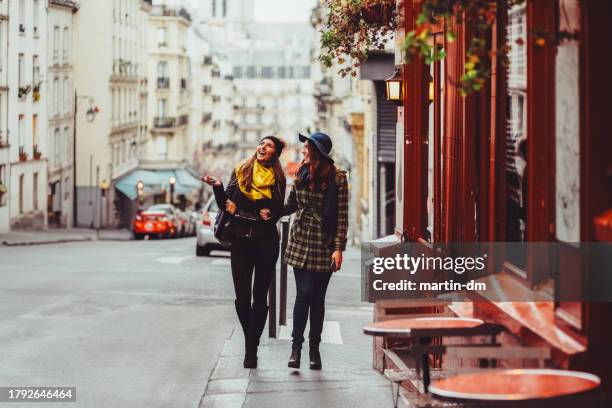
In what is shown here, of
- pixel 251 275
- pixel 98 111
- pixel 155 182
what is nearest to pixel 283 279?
pixel 251 275

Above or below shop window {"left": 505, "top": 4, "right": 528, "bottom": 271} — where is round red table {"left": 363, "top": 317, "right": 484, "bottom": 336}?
below

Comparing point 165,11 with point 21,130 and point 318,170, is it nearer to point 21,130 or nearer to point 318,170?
point 21,130

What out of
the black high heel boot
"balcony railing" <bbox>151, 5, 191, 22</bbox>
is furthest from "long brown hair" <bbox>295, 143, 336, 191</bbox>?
"balcony railing" <bbox>151, 5, 191, 22</bbox>

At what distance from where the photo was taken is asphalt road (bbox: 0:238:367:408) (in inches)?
380

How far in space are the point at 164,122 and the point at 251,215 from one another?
283 feet

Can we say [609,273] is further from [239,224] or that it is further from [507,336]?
[239,224]

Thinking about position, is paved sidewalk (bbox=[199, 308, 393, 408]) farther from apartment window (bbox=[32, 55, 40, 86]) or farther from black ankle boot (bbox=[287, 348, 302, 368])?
apartment window (bbox=[32, 55, 40, 86])

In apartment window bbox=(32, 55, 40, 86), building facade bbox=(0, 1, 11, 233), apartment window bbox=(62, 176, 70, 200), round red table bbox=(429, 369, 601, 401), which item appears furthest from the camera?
apartment window bbox=(62, 176, 70, 200)

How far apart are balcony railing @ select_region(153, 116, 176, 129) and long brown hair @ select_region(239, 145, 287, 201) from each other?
85.5m

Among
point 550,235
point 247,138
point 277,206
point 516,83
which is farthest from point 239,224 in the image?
point 247,138

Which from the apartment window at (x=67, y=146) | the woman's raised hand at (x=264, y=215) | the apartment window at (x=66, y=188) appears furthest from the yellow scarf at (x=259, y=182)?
the apartment window at (x=67, y=146)

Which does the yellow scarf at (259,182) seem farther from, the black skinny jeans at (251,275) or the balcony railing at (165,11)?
the balcony railing at (165,11)

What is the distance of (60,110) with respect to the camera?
67.9 meters

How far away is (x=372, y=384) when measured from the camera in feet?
30.7
